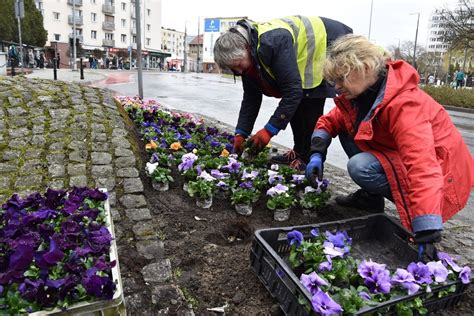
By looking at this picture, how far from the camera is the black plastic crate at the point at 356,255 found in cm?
161

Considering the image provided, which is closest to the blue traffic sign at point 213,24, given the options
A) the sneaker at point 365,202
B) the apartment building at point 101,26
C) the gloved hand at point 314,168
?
the apartment building at point 101,26

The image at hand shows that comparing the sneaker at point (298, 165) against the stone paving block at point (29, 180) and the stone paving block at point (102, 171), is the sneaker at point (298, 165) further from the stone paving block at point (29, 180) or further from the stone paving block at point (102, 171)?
the stone paving block at point (29, 180)

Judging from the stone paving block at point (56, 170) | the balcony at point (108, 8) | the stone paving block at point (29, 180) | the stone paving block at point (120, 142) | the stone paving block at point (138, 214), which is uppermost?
the balcony at point (108, 8)

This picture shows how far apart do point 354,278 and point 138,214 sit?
1427 millimetres

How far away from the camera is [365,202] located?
3.06m

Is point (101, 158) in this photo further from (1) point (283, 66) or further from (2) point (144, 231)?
(1) point (283, 66)

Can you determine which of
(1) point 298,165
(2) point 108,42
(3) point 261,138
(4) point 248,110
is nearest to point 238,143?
(4) point 248,110

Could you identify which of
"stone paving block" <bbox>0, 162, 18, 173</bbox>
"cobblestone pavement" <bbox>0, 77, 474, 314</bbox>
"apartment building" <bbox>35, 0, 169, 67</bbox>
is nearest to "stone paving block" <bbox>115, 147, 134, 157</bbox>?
"cobblestone pavement" <bbox>0, 77, 474, 314</bbox>

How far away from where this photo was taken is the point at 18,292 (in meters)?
A: 1.32

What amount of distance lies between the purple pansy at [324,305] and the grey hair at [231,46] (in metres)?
1.99

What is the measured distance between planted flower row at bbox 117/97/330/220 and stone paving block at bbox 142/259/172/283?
0.79m

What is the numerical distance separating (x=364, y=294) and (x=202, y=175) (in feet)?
5.40

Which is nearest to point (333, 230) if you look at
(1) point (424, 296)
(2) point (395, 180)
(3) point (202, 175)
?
(2) point (395, 180)

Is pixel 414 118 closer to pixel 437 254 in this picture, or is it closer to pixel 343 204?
pixel 437 254
